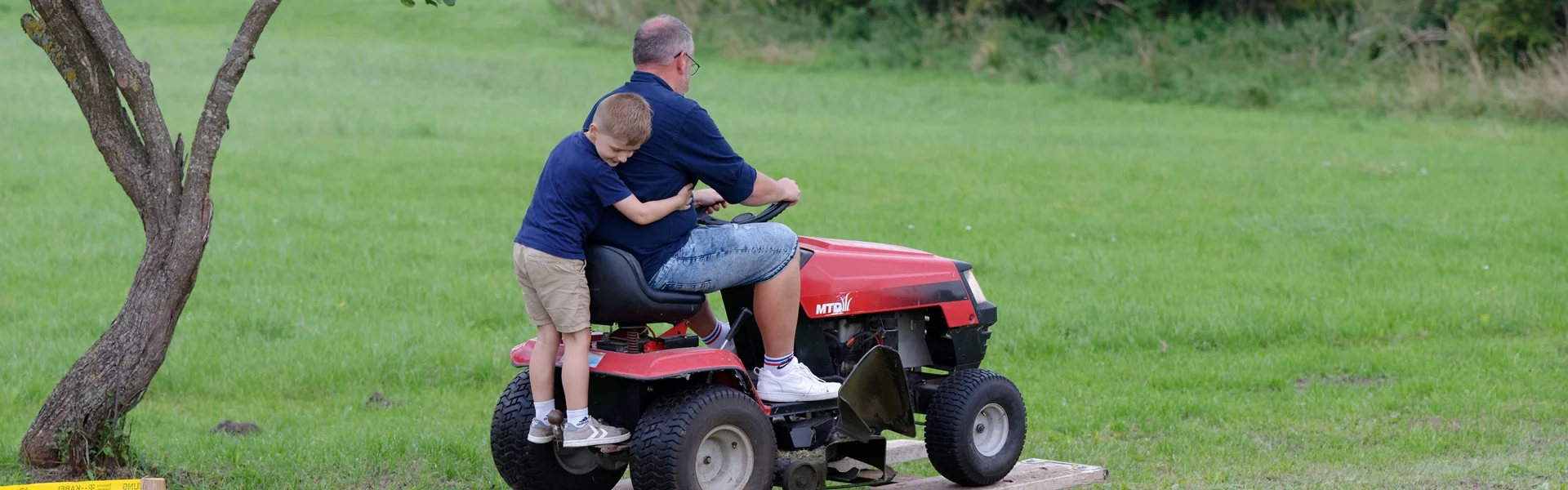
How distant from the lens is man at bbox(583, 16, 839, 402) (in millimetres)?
5316

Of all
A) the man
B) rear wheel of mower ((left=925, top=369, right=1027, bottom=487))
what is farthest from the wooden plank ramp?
the man

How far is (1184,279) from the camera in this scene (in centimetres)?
1152

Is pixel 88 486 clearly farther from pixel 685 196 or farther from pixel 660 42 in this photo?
pixel 660 42

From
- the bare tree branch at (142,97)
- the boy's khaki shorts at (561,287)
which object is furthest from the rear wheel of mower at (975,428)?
the bare tree branch at (142,97)

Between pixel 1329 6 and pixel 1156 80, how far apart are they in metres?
6.34

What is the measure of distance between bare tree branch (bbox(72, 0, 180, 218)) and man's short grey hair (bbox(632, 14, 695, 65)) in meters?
1.76

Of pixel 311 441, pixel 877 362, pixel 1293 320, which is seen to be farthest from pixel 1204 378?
pixel 311 441

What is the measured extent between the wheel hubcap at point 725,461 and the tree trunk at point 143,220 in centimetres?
205

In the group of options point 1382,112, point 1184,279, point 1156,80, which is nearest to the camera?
point 1184,279

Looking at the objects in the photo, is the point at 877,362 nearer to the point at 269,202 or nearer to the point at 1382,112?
the point at 269,202

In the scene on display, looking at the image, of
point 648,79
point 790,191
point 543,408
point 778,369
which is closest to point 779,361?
point 778,369

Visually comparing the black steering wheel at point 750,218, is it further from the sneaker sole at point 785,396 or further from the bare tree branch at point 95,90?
the bare tree branch at point 95,90

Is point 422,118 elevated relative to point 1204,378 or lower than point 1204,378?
elevated

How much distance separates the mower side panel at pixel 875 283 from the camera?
5.76 meters
